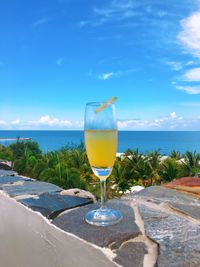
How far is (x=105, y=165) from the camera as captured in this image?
1.14 meters

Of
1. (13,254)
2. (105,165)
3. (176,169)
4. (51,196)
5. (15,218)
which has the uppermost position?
(105,165)

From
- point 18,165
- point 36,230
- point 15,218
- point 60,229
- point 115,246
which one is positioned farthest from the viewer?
point 18,165

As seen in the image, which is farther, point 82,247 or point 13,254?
point 13,254

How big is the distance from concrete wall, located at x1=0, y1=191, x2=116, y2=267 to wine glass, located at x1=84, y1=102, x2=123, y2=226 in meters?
0.12

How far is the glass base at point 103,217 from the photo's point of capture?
1.10 metres

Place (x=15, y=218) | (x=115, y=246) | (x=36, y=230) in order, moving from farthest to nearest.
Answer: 1. (x=15, y=218)
2. (x=36, y=230)
3. (x=115, y=246)

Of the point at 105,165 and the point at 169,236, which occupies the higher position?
the point at 105,165

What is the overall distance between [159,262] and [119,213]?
0.33 metres

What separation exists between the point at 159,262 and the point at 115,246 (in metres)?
0.14

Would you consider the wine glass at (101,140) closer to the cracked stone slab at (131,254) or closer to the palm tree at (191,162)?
the cracked stone slab at (131,254)

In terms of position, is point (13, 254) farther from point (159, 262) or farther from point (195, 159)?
point (195, 159)

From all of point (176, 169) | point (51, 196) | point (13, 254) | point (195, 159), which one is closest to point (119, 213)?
point (51, 196)

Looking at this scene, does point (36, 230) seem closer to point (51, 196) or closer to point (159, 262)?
point (51, 196)

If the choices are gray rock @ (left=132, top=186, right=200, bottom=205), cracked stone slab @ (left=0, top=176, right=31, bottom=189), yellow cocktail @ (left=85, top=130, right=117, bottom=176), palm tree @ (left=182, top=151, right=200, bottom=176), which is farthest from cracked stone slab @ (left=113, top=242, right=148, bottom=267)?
palm tree @ (left=182, top=151, right=200, bottom=176)
